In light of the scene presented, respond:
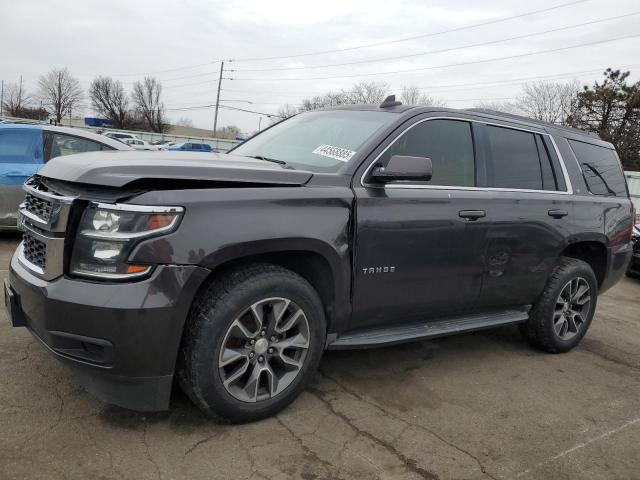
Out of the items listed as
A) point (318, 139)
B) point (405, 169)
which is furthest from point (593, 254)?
point (318, 139)

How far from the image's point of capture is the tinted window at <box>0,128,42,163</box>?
6.89 metres

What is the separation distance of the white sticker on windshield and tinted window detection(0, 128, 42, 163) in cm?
508

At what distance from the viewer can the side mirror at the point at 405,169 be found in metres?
3.12

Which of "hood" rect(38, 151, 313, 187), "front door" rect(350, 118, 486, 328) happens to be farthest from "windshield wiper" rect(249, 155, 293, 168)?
"front door" rect(350, 118, 486, 328)

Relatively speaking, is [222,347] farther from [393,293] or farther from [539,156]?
[539,156]

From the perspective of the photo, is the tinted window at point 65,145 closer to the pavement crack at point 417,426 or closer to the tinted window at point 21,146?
the tinted window at point 21,146

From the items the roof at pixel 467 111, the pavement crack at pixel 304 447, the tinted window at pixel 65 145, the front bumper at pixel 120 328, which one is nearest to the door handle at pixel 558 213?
the roof at pixel 467 111

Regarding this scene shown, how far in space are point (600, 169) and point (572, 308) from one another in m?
1.33

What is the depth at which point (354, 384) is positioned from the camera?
11.8 ft

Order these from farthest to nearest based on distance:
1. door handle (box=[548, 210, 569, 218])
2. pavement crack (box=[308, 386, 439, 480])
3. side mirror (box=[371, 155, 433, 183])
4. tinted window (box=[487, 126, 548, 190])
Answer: door handle (box=[548, 210, 569, 218]) < tinted window (box=[487, 126, 548, 190]) < side mirror (box=[371, 155, 433, 183]) < pavement crack (box=[308, 386, 439, 480])

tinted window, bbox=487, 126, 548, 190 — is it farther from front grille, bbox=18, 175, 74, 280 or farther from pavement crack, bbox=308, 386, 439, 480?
front grille, bbox=18, 175, 74, 280

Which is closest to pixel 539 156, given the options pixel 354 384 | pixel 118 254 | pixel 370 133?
pixel 370 133

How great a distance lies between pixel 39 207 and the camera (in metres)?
2.81

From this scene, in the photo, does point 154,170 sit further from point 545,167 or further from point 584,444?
point 545,167
